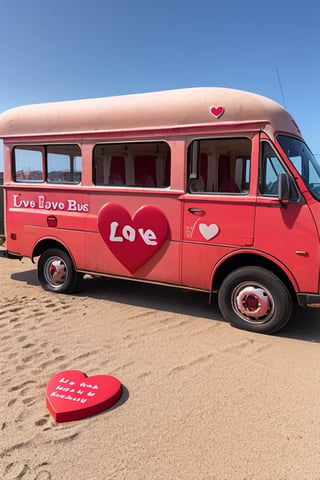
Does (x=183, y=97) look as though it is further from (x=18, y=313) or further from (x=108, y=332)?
(x=18, y=313)

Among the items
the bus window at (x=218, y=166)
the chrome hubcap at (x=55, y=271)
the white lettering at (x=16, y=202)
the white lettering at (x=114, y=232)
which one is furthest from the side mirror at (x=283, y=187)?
the white lettering at (x=16, y=202)

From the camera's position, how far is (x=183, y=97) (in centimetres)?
480

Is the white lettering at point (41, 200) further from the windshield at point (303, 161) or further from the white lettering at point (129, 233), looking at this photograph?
the windshield at point (303, 161)

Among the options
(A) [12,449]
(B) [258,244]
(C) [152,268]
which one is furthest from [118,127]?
(A) [12,449]

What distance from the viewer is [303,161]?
15.3 feet

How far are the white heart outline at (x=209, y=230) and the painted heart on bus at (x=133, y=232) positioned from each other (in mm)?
493

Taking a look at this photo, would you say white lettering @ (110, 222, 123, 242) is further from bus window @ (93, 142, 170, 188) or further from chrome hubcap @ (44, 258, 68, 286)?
chrome hubcap @ (44, 258, 68, 286)

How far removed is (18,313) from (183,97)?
362cm

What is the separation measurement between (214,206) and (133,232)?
1.22 m

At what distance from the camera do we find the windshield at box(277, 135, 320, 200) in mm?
4367

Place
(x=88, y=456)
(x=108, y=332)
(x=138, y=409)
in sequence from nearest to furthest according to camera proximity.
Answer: (x=88, y=456)
(x=138, y=409)
(x=108, y=332)

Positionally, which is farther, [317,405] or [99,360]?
[99,360]

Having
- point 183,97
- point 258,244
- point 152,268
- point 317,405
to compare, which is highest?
point 183,97

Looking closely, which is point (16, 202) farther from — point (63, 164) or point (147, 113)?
point (147, 113)
